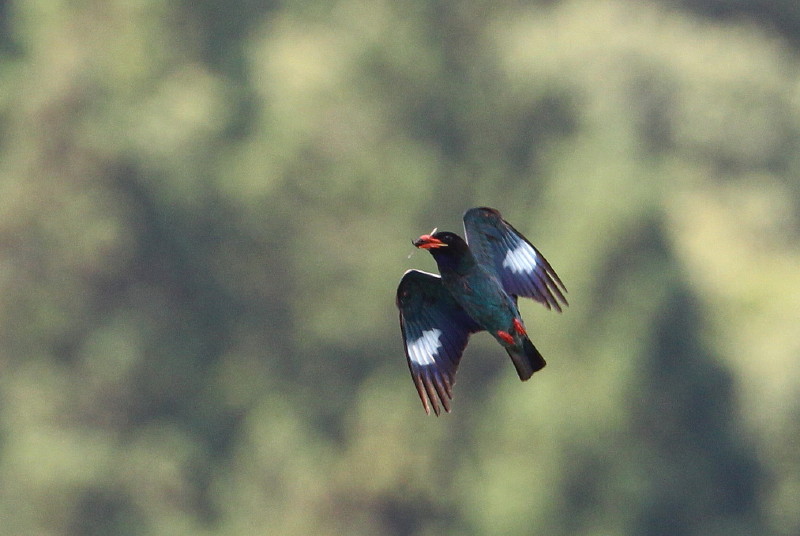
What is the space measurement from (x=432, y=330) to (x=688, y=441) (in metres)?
15.9

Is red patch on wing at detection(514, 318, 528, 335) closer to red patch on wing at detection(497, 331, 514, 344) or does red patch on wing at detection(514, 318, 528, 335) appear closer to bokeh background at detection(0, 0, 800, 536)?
red patch on wing at detection(497, 331, 514, 344)

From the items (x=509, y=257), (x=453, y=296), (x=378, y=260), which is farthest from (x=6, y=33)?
(x=453, y=296)

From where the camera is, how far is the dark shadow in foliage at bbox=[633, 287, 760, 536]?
870 inches

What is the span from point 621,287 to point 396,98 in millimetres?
6287

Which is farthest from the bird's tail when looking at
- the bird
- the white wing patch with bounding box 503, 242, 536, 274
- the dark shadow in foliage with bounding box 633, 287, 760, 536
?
the dark shadow in foliage with bounding box 633, 287, 760, 536

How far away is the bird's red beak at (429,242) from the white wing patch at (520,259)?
29.4 inches

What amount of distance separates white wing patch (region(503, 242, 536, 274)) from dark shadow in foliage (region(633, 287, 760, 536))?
49.5 feet

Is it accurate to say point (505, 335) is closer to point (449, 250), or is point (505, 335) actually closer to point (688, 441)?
point (449, 250)

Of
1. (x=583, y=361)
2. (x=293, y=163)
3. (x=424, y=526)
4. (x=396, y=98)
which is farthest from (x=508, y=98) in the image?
(x=424, y=526)

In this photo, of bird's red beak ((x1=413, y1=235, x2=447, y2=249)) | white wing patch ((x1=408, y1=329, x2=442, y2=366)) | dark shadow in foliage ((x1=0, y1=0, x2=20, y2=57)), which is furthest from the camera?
dark shadow in foliage ((x1=0, y1=0, x2=20, y2=57))

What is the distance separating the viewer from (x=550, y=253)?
2312 cm

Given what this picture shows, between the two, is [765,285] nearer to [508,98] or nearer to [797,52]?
[508,98]

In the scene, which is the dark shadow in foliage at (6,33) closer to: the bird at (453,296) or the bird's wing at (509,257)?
the bird at (453,296)

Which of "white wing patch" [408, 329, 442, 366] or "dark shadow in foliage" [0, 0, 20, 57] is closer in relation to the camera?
"white wing patch" [408, 329, 442, 366]
